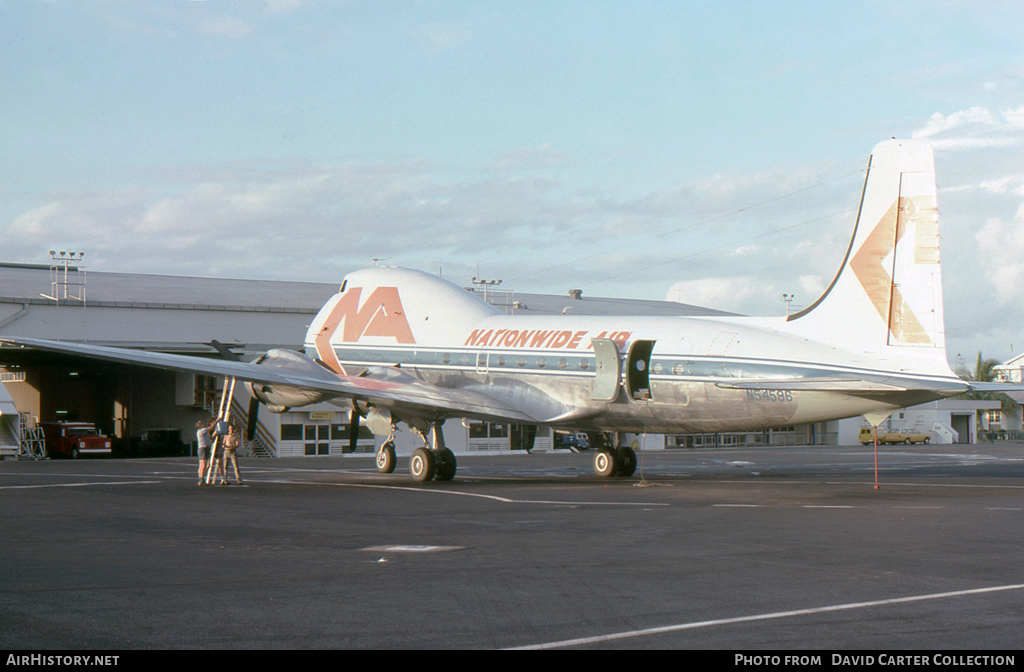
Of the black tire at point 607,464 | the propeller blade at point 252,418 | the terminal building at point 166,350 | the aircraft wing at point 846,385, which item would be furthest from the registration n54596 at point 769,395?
the terminal building at point 166,350

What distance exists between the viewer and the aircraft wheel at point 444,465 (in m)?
26.9

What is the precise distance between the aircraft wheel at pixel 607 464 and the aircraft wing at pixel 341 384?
3250mm

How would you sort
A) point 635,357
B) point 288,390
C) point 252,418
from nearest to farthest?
point 635,357, point 252,418, point 288,390

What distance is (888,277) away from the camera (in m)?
22.1

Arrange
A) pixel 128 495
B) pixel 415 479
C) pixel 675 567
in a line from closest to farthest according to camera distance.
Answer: pixel 675 567, pixel 128 495, pixel 415 479

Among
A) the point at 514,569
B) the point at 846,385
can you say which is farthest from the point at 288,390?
the point at 514,569

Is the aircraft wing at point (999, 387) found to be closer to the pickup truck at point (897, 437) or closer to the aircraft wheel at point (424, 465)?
the aircraft wheel at point (424, 465)

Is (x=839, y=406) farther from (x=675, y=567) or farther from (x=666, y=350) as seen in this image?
(x=675, y=567)

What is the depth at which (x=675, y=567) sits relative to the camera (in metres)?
11.8

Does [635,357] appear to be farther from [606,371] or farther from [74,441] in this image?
[74,441]

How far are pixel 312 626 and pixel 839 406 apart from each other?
16.5m

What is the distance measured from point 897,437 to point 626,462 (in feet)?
158

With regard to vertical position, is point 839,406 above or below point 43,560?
above
